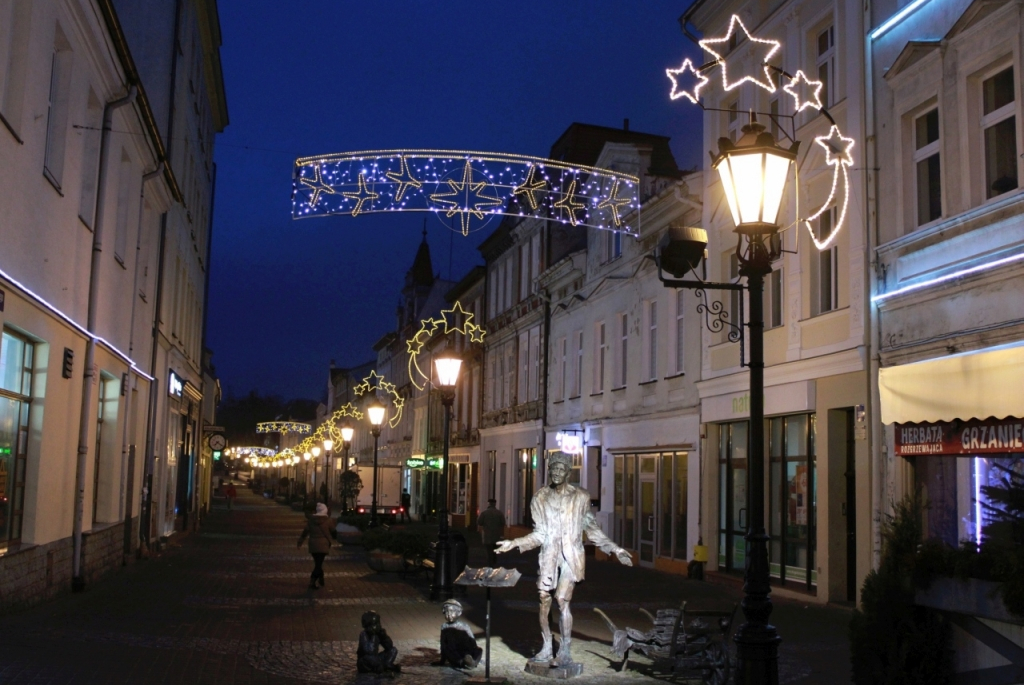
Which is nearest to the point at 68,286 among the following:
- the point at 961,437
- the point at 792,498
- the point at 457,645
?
the point at 457,645

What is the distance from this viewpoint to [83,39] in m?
14.3

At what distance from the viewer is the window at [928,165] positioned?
14461 millimetres

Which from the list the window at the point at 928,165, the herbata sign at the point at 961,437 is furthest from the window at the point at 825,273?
the herbata sign at the point at 961,437

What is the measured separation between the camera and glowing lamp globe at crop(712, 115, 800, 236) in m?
7.04

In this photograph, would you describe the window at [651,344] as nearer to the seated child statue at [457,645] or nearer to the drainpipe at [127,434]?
the drainpipe at [127,434]

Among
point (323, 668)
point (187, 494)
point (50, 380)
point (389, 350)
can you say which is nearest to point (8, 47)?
point (50, 380)

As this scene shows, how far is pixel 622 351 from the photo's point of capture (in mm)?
26859

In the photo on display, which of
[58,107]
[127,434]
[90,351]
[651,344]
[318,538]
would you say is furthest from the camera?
[651,344]

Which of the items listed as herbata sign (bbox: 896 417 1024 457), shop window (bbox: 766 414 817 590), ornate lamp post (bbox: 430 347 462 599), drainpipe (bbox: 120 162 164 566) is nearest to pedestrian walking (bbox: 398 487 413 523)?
drainpipe (bbox: 120 162 164 566)

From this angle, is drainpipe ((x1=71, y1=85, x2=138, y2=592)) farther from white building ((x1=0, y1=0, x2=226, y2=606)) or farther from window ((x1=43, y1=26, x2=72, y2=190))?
window ((x1=43, y1=26, x2=72, y2=190))

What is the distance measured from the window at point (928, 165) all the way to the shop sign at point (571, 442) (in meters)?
15.6

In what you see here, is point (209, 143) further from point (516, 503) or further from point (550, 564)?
point (550, 564)

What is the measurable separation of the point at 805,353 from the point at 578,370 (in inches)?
522

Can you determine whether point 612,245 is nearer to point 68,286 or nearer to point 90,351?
point 90,351
